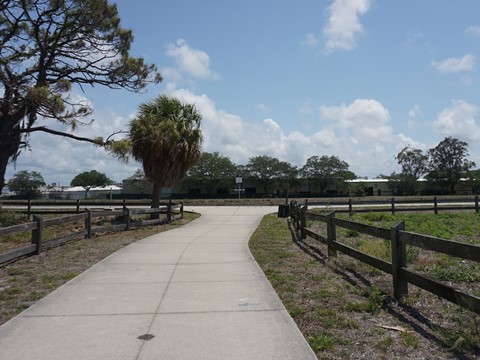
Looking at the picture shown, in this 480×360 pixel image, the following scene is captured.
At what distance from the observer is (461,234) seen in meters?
14.8

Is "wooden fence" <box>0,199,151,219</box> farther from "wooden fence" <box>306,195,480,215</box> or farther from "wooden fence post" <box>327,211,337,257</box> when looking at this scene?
"wooden fence post" <box>327,211,337,257</box>

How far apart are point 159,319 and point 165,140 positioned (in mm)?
16927

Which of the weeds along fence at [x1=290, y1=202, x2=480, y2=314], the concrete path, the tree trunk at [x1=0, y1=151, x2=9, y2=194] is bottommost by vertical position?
the concrete path

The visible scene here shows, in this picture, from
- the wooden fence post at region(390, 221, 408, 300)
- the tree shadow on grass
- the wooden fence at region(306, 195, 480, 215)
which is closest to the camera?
the tree shadow on grass

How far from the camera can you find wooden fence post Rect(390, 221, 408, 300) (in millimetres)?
6293

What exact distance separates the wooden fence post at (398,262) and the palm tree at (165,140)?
54.3ft

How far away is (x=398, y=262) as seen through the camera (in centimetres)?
638

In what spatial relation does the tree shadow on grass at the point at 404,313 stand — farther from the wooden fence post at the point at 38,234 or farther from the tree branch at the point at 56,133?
the tree branch at the point at 56,133

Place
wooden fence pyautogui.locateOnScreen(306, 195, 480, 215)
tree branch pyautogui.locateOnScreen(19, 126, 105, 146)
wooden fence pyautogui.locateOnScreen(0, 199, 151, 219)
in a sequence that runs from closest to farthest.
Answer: tree branch pyautogui.locateOnScreen(19, 126, 105, 146) < wooden fence pyautogui.locateOnScreen(306, 195, 480, 215) < wooden fence pyautogui.locateOnScreen(0, 199, 151, 219)

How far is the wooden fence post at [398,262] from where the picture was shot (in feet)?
20.6

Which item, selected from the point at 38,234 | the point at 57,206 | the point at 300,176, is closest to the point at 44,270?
the point at 38,234

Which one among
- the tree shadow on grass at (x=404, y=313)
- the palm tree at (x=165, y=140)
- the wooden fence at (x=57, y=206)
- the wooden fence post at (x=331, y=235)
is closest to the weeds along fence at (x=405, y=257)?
the tree shadow on grass at (x=404, y=313)

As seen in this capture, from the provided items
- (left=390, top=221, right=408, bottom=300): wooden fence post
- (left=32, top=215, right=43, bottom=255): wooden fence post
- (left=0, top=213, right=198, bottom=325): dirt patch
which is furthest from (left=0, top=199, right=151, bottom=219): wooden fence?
(left=390, top=221, right=408, bottom=300): wooden fence post

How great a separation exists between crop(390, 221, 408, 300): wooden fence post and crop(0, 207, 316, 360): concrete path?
1695 mm
